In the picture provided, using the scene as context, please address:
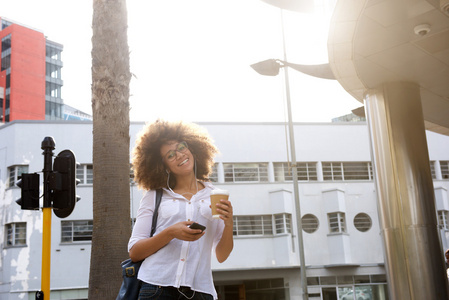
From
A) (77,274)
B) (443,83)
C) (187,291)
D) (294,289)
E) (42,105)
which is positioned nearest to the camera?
(187,291)

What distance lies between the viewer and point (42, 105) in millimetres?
70188

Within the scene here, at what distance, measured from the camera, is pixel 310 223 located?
33.1 meters

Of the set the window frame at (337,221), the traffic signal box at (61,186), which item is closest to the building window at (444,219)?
the window frame at (337,221)

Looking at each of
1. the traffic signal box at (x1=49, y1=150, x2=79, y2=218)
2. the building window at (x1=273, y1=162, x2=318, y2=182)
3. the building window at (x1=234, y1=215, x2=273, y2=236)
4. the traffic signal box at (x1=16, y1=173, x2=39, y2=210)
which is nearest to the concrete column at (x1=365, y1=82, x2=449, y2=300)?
the traffic signal box at (x1=49, y1=150, x2=79, y2=218)

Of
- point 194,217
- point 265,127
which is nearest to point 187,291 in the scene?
point 194,217

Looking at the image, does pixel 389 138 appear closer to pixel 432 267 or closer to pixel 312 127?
pixel 432 267

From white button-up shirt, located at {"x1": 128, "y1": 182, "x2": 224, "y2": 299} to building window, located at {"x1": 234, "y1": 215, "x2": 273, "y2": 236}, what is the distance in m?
29.9

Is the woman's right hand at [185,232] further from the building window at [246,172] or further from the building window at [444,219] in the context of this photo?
the building window at [444,219]

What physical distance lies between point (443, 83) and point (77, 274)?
2627 centimetres

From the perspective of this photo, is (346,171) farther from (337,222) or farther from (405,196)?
(405,196)

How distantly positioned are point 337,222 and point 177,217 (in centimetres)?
3075

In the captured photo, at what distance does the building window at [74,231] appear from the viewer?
3159 cm

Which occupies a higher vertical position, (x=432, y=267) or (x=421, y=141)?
(x=421, y=141)

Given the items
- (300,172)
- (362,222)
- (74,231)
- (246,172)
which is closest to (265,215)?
(246,172)
